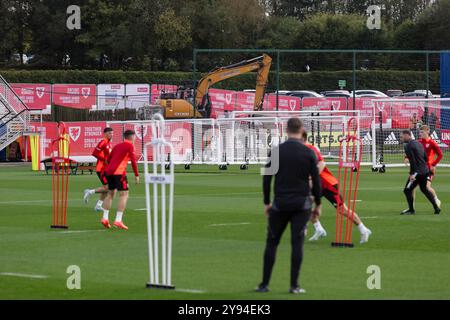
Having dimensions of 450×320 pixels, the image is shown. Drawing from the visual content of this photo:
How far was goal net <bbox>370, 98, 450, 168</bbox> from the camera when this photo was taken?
46.9 meters

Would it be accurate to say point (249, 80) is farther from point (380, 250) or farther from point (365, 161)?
point (380, 250)

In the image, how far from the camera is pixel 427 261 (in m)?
17.2

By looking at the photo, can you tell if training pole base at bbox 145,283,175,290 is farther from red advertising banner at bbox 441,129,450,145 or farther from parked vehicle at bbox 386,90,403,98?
parked vehicle at bbox 386,90,403,98

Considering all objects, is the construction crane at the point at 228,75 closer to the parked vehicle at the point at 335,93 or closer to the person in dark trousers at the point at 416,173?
the parked vehicle at the point at 335,93

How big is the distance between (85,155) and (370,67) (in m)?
23.3

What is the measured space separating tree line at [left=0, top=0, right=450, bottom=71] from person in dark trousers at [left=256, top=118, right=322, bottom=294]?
2500 inches

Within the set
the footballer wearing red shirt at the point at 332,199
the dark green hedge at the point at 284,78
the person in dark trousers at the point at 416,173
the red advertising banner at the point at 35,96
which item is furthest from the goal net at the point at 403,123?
the footballer wearing red shirt at the point at 332,199

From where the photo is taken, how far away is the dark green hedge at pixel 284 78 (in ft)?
227

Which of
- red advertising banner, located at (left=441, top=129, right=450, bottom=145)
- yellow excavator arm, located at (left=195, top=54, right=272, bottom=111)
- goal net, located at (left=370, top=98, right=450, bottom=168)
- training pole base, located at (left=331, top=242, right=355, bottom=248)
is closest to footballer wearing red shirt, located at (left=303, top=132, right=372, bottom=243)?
training pole base, located at (left=331, top=242, right=355, bottom=248)

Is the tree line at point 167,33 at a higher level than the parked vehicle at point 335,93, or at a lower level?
higher

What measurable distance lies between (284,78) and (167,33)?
12.1 meters

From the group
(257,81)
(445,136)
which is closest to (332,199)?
(445,136)

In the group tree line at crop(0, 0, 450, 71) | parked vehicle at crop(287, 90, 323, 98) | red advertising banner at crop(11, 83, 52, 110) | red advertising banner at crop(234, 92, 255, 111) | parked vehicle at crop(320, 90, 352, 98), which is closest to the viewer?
red advertising banner at crop(234, 92, 255, 111)

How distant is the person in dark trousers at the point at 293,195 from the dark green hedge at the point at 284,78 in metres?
53.9
